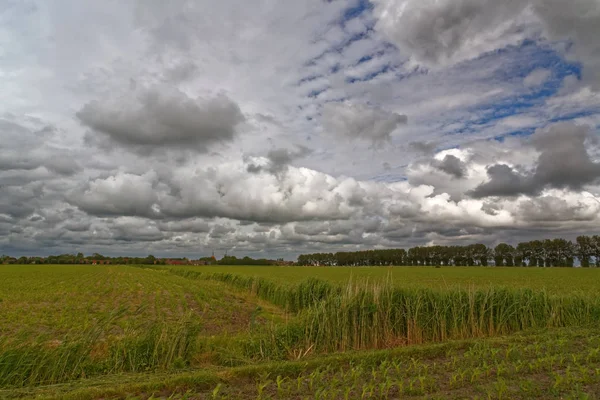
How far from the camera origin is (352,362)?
8.23 m

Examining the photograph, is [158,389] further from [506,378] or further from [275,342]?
[506,378]

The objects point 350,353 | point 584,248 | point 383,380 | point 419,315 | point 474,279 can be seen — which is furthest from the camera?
point 584,248

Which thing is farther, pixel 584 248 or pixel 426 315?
pixel 584 248

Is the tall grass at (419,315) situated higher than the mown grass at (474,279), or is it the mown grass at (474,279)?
the tall grass at (419,315)

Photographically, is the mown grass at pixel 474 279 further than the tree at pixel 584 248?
No

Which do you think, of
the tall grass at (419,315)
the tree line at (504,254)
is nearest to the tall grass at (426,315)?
the tall grass at (419,315)

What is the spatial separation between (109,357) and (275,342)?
4.19 metres

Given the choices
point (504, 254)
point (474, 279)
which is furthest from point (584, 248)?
A: point (474, 279)

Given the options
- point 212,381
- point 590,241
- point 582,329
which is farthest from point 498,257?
point 212,381

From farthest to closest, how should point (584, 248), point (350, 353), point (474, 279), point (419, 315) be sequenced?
point (584, 248)
point (474, 279)
point (419, 315)
point (350, 353)

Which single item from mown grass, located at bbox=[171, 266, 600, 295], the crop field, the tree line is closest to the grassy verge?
the crop field

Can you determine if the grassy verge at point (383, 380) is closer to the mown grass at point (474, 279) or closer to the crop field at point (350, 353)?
the crop field at point (350, 353)

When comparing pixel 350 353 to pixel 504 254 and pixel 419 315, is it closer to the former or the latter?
pixel 419 315

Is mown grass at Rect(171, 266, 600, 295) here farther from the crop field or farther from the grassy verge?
the grassy verge
